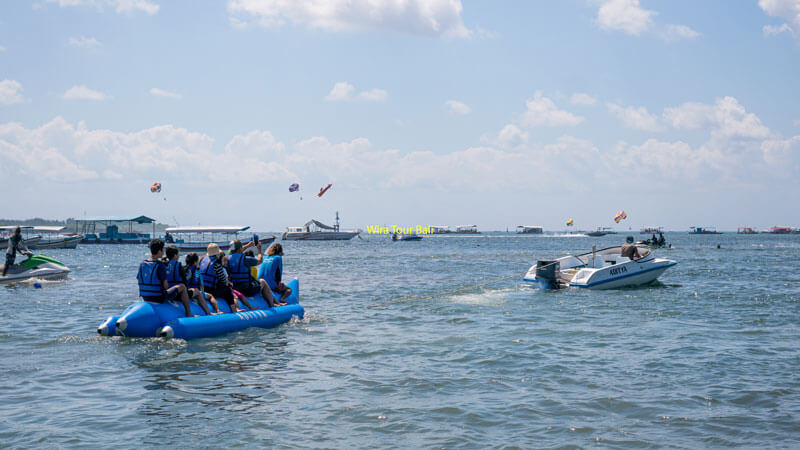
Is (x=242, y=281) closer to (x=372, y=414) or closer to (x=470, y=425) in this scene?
(x=372, y=414)

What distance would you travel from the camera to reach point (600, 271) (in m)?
22.9

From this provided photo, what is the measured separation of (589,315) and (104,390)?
1229cm

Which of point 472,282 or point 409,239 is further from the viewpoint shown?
point 409,239

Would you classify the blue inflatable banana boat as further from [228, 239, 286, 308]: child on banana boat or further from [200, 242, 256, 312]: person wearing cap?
[228, 239, 286, 308]: child on banana boat

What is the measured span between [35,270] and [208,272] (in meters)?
17.4

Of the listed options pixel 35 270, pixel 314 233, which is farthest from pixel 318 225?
pixel 35 270

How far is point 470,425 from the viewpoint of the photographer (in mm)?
7598

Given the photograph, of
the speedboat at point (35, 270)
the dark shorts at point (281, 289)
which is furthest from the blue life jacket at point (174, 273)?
the speedboat at point (35, 270)

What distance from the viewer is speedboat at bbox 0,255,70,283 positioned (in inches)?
1021

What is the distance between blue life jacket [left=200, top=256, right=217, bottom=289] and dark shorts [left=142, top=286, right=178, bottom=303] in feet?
4.39

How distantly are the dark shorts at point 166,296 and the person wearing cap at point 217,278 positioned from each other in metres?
1.32

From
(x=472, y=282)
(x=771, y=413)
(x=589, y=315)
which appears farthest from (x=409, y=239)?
(x=771, y=413)

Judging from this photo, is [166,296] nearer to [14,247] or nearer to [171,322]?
[171,322]

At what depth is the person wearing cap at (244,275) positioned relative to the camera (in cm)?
1449
